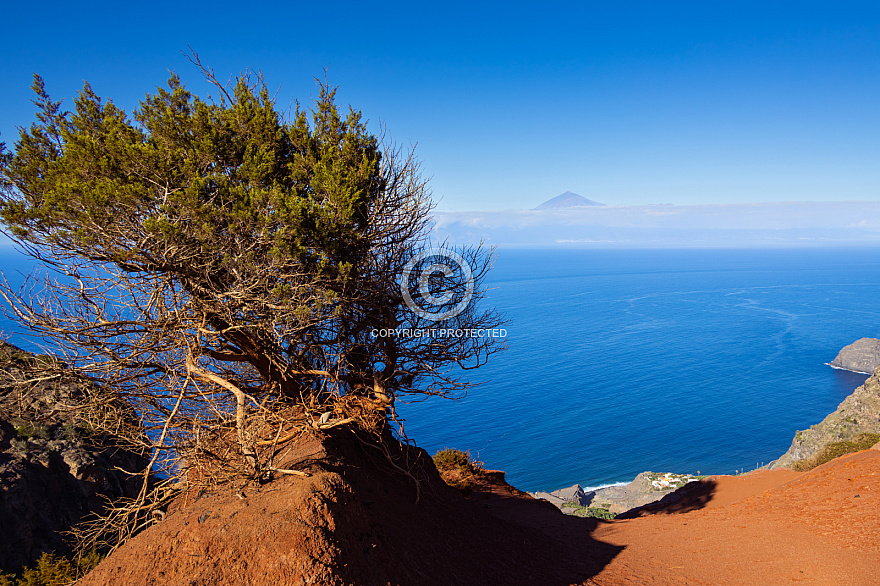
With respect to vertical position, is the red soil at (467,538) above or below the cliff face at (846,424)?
above

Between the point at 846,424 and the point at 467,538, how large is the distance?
4397 centimetres

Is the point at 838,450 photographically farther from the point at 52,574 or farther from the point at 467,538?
the point at 52,574

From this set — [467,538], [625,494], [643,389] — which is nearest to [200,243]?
[467,538]

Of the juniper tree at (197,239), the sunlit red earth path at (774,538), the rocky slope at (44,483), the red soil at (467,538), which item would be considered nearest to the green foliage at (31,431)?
the rocky slope at (44,483)

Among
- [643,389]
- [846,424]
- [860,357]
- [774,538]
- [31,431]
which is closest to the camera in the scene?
[774,538]

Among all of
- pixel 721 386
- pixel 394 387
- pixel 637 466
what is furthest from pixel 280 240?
pixel 721 386

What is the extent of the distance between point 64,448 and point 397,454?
22378mm

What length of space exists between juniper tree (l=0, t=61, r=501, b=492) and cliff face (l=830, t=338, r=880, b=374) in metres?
100

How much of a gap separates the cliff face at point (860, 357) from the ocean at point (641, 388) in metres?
2.74

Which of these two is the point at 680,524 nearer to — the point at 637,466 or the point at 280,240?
the point at 280,240

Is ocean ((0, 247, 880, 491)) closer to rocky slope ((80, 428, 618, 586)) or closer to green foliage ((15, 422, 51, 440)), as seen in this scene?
green foliage ((15, 422, 51, 440))

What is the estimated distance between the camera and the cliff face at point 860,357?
76312 mm

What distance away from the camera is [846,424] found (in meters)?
36.9

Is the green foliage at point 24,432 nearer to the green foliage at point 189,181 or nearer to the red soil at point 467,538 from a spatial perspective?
the green foliage at point 189,181
